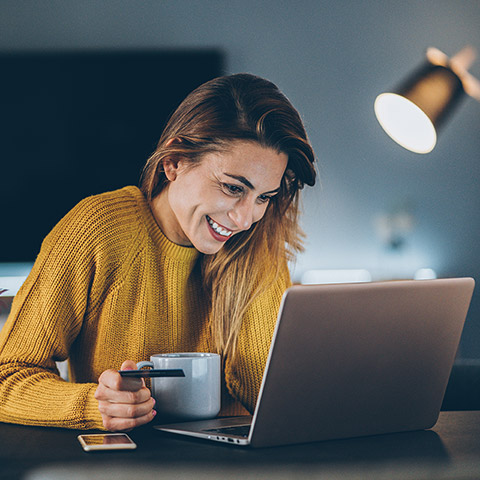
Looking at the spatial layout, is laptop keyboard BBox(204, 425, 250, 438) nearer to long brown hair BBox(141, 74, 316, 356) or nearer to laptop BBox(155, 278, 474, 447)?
laptop BBox(155, 278, 474, 447)

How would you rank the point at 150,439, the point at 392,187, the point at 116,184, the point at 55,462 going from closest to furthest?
the point at 55,462, the point at 150,439, the point at 116,184, the point at 392,187

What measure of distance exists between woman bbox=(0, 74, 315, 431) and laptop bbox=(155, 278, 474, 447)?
1.21 ft

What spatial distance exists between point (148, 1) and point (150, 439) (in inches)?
105

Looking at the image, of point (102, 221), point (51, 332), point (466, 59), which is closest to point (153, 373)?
point (51, 332)

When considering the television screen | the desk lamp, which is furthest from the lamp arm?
the television screen

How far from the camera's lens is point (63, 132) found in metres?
2.88

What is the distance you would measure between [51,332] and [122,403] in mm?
290

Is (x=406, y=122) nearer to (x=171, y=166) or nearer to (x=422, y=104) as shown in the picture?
(x=422, y=104)

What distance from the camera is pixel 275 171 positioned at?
3.94 feet

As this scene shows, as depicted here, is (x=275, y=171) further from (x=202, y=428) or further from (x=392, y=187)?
(x=392, y=187)

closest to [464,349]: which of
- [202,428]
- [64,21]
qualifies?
[64,21]

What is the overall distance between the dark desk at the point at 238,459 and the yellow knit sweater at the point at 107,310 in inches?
7.8

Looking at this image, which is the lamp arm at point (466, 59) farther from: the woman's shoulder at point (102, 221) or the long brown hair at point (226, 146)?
the woman's shoulder at point (102, 221)

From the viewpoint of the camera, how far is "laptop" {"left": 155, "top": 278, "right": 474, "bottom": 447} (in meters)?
0.74
